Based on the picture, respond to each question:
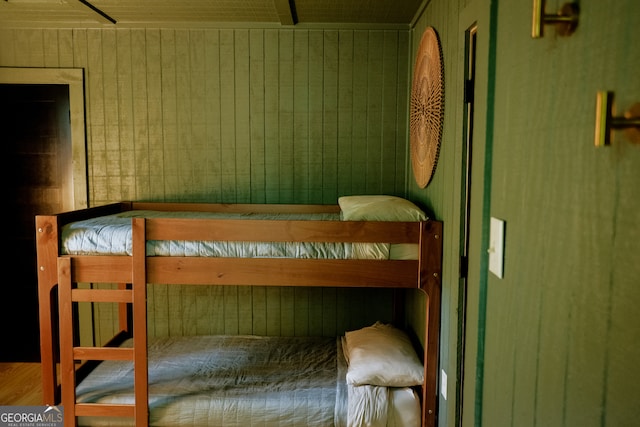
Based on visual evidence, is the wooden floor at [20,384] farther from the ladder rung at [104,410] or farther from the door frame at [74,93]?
the door frame at [74,93]

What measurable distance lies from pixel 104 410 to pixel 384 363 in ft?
4.48

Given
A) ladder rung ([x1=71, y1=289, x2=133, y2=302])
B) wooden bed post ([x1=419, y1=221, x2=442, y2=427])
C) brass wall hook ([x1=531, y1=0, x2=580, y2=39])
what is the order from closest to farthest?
brass wall hook ([x1=531, y1=0, x2=580, y2=39]), wooden bed post ([x1=419, y1=221, x2=442, y2=427]), ladder rung ([x1=71, y1=289, x2=133, y2=302])

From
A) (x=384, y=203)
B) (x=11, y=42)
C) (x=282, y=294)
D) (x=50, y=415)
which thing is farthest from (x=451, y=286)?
(x=11, y=42)

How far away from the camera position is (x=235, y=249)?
212 centimetres

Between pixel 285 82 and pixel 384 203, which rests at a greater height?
pixel 285 82

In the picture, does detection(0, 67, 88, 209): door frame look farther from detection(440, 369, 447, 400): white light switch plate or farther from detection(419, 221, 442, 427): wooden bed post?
detection(440, 369, 447, 400): white light switch plate

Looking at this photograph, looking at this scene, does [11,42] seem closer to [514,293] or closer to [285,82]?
[285,82]

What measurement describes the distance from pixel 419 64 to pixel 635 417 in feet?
7.87

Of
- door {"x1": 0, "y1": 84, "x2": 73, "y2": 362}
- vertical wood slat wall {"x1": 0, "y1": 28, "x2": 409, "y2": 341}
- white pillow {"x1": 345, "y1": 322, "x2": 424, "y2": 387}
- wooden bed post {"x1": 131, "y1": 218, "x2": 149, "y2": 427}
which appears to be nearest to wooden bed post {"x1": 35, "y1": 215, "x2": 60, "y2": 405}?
wooden bed post {"x1": 131, "y1": 218, "x2": 149, "y2": 427}

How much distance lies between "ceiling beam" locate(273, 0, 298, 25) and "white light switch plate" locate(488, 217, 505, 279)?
210 centimetres

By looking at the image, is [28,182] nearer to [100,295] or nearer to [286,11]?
[100,295]

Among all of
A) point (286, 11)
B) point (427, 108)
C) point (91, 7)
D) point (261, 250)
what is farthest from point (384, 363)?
point (91, 7)

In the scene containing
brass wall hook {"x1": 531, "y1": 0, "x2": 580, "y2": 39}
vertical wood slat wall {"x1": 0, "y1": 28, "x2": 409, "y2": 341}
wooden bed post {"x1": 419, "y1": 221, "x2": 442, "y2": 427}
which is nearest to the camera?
brass wall hook {"x1": 531, "y1": 0, "x2": 580, "y2": 39}

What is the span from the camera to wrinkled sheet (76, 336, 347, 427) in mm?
2162
